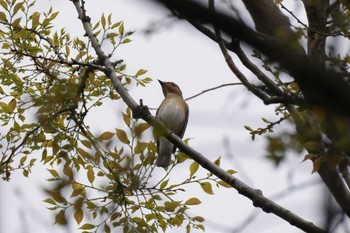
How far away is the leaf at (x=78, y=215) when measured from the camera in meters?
4.79

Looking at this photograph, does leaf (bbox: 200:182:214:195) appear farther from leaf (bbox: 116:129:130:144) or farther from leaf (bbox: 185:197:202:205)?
leaf (bbox: 116:129:130:144)

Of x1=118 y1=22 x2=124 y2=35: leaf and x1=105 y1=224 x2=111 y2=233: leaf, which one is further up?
x1=118 y1=22 x2=124 y2=35: leaf

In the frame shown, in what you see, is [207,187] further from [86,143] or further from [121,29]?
[121,29]

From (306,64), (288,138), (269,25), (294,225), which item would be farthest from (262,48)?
(269,25)

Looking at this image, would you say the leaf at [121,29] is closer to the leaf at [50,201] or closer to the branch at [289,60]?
the leaf at [50,201]

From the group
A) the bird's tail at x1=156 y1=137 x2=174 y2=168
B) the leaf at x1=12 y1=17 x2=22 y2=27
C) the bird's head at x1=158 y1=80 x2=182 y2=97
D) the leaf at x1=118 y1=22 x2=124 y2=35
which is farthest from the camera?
the bird's head at x1=158 y1=80 x2=182 y2=97

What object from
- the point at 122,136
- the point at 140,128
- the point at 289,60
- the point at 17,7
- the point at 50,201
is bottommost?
the point at 289,60

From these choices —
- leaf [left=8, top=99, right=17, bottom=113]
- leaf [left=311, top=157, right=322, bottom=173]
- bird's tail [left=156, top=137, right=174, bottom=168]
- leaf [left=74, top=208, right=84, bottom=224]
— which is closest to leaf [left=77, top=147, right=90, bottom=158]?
leaf [left=74, top=208, right=84, bottom=224]

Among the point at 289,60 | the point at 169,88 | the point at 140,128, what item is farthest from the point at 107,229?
the point at 169,88

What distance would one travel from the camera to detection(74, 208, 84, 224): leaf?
15.7 ft

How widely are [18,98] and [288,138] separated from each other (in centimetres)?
411

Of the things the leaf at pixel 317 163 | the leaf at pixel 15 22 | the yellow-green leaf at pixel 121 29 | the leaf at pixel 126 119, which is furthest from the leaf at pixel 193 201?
the leaf at pixel 15 22

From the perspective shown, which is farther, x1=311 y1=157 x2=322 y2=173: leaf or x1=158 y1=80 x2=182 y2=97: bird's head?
x1=158 y1=80 x2=182 y2=97: bird's head

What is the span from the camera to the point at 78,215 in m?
4.82
